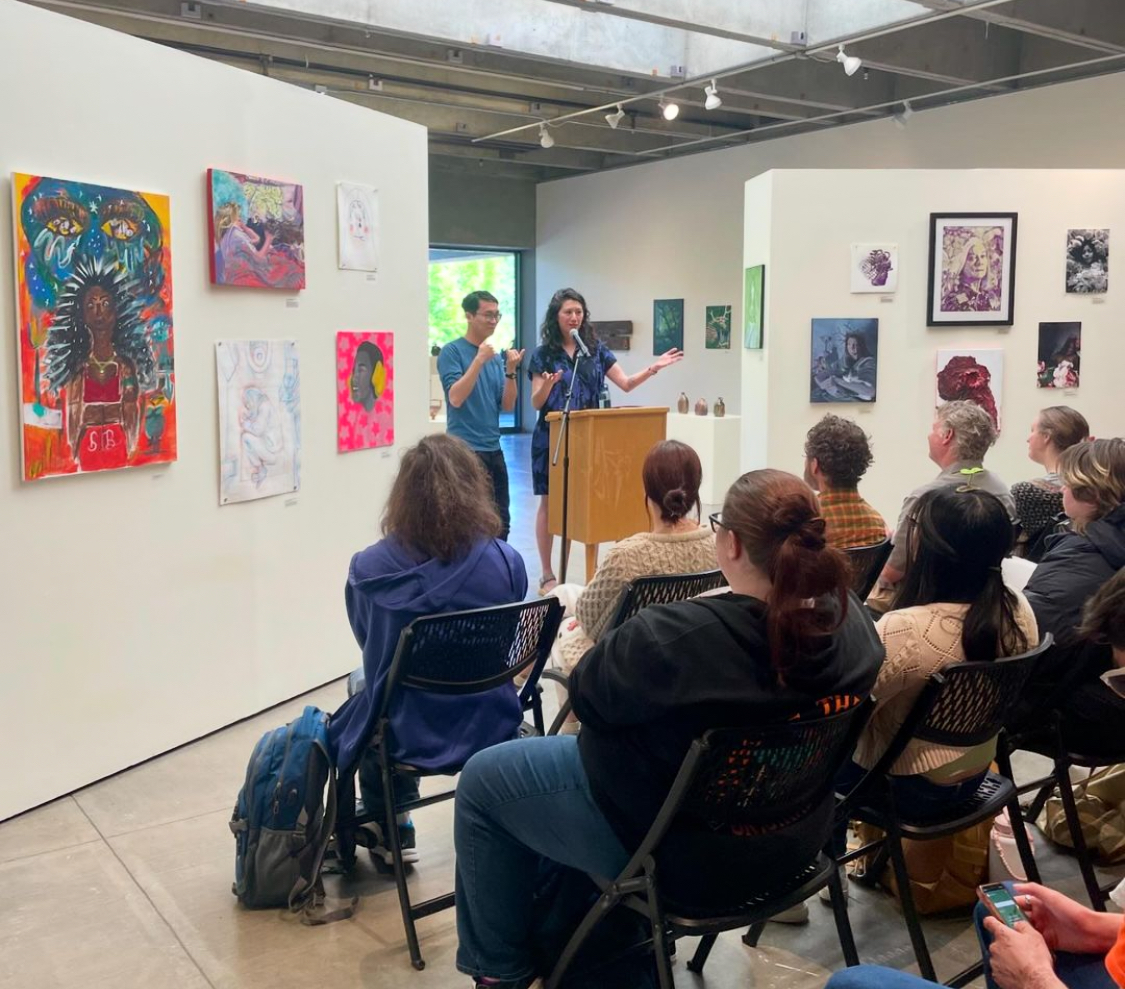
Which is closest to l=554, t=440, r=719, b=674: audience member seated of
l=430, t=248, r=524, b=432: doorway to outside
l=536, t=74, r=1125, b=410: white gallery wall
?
l=536, t=74, r=1125, b=410: white gallery wall

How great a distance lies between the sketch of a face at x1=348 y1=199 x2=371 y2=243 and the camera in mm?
4898

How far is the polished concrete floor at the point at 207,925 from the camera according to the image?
2762 millimetres

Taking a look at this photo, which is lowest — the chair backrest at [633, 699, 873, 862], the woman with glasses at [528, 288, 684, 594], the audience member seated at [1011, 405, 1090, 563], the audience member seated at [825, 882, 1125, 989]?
the audience member seated at [825, 882, 1125, 989]

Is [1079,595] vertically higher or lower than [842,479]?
lower

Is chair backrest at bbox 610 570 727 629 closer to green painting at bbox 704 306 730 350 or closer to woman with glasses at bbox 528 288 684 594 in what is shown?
woman with glasses at bbox 528 288 684 594

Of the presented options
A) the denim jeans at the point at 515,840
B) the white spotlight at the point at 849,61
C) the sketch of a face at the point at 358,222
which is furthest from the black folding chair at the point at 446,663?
the white spotlight at the point at 849,61

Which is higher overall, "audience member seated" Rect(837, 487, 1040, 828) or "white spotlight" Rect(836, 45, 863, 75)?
"white spotlight" Rect(836, 45, 863, 75)

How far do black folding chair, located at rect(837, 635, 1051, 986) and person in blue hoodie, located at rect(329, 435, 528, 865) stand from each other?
980 millimetres

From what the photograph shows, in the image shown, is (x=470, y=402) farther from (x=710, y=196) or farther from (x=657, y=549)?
(x=710, y=196)

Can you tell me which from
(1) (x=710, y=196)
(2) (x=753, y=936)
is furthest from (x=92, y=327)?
(1) (x=710, y=196)

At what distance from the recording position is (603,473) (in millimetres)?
6121

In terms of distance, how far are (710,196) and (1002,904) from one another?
11573 millimetres

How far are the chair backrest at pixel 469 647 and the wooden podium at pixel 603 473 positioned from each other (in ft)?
9.99

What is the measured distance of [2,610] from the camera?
352cm
